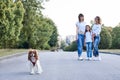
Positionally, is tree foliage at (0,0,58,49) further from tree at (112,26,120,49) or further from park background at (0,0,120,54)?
tree at (112,26,120,49)

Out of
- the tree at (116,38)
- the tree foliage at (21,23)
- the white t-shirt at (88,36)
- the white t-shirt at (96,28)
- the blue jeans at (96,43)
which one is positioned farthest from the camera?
the tree at (116,38)

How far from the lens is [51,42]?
394 ft

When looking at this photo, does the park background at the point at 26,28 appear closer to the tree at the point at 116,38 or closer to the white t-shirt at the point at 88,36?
the tree at the point at 116,38

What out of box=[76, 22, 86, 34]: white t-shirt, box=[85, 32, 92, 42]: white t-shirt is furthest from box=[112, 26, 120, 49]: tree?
box=[76, 22, 86, 34]: white t-shirt

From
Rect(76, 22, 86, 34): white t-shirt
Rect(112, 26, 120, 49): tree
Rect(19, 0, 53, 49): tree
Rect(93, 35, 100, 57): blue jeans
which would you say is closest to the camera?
Rect(76, 22, 86, 34): white t-shirt

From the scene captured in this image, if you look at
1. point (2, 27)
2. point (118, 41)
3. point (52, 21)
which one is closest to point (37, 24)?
point (118, 41)

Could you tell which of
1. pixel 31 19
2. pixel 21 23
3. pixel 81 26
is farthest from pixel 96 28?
pixel 31 19

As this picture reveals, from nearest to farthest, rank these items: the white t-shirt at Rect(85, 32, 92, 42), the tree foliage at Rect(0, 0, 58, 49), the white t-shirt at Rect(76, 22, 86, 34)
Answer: the white t-shirt at Rect(76, 22, 86, 34), the white t-shirt at Rect(85, 32, 92, 42), the tree foliage at Rect(0, 0, 58, 49)

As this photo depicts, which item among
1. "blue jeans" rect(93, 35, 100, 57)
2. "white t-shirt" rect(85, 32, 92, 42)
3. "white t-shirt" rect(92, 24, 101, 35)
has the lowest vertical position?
"blue jeans" rect(93, 35, 100, 57)

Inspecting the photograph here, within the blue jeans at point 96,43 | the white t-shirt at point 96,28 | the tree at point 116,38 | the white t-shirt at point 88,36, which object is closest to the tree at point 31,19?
the tree at point 116,38

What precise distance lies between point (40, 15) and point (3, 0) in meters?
34.0

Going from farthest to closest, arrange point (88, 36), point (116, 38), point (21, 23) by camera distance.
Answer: point (116, 38) → point (21, 23) → point (88, 36)

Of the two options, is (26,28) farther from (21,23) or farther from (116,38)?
(116,38)

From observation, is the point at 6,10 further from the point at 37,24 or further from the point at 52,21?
the point at 52,21
